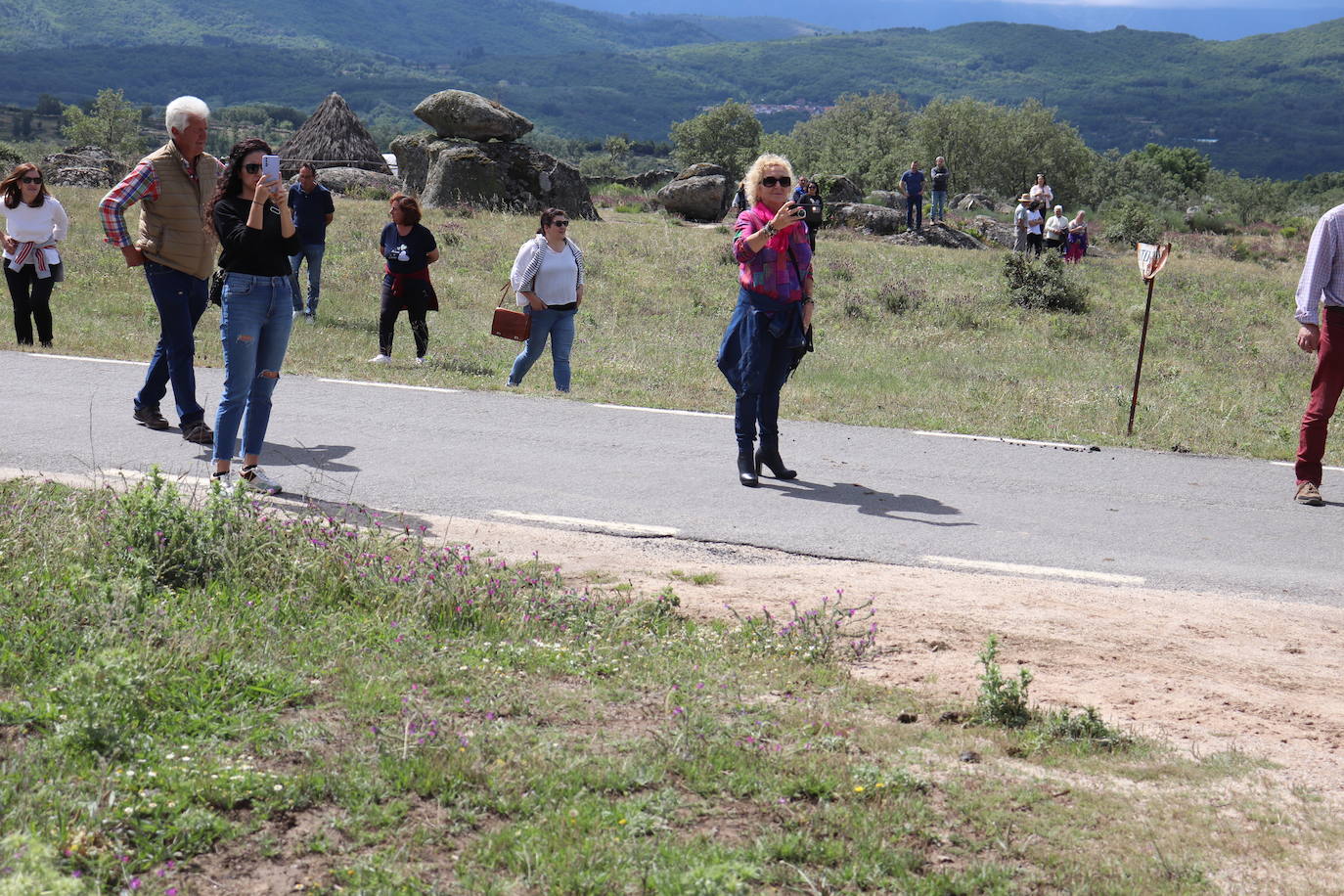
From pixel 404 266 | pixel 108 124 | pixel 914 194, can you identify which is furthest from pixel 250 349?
pixel 108 124

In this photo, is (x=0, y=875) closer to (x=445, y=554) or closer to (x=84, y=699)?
(x=84, y=699)

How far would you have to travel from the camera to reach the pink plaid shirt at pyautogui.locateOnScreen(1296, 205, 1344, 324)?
7.85 m

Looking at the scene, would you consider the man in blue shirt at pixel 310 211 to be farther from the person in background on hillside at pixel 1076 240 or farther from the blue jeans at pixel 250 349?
the person in background on hillside at pixel 1076 240

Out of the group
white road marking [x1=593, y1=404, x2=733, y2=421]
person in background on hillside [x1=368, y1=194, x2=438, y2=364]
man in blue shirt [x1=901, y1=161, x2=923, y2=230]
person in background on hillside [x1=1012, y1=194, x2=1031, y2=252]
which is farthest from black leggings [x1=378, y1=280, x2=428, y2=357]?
person in background on hillside [x1=1012, y1=194, x2=1031, y2=252]

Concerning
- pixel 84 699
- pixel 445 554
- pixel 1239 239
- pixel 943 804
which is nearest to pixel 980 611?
pixel 943 804

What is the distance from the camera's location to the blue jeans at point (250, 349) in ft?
22.1

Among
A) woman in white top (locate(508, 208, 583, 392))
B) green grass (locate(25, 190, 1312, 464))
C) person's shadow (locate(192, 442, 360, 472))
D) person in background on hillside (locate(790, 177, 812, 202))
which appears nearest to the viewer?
person's shadow (locate(192, 442, 360, 472))

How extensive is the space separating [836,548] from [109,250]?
712 inches

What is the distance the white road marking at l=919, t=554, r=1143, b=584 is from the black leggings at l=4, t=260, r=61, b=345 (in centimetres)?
937

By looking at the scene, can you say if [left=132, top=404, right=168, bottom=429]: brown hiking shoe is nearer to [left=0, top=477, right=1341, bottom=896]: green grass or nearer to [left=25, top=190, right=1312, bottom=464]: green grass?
[left=25, top=190, right=1312, bottom=464]: green grass

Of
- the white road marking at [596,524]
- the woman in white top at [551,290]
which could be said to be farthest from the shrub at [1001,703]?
the woman in white top at [551,290]

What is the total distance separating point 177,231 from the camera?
7742 millimetres

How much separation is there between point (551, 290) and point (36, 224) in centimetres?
507

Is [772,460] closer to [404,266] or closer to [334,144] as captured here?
[404,266]
